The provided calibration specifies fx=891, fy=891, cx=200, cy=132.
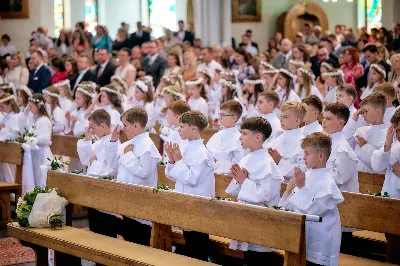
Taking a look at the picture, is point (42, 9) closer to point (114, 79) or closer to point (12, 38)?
point (12, 38)

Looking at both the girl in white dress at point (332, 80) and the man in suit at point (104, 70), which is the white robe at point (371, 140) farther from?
the man in suit at point (104, 70)

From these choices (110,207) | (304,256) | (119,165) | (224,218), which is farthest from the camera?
(119,165)

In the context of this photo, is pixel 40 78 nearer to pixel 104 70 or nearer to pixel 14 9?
pixel 104 70

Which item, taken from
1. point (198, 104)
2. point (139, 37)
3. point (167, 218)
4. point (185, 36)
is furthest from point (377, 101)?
point (185, 36)

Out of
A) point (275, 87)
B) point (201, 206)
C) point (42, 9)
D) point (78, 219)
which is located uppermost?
point (42, 9)

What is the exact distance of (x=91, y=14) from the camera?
28469 mm

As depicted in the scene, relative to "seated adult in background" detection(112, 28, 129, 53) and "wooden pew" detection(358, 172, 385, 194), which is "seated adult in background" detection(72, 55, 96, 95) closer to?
"seated adult in background" detection(112, 28, 129, 53)

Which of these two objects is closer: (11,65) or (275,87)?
(275,87)

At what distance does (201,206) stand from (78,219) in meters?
4.44

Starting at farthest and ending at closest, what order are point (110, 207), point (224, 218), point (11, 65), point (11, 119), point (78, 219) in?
point (11, 65)
point (11, 119)
point (78, 219)
point (110, 207)
point (224, 218)

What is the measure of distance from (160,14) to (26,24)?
6847 mm

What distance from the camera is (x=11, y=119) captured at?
42.5ft

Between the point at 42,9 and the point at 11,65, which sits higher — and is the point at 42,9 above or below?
above

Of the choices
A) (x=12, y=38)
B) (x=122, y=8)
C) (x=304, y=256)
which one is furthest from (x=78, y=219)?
(x=122, y=8)
